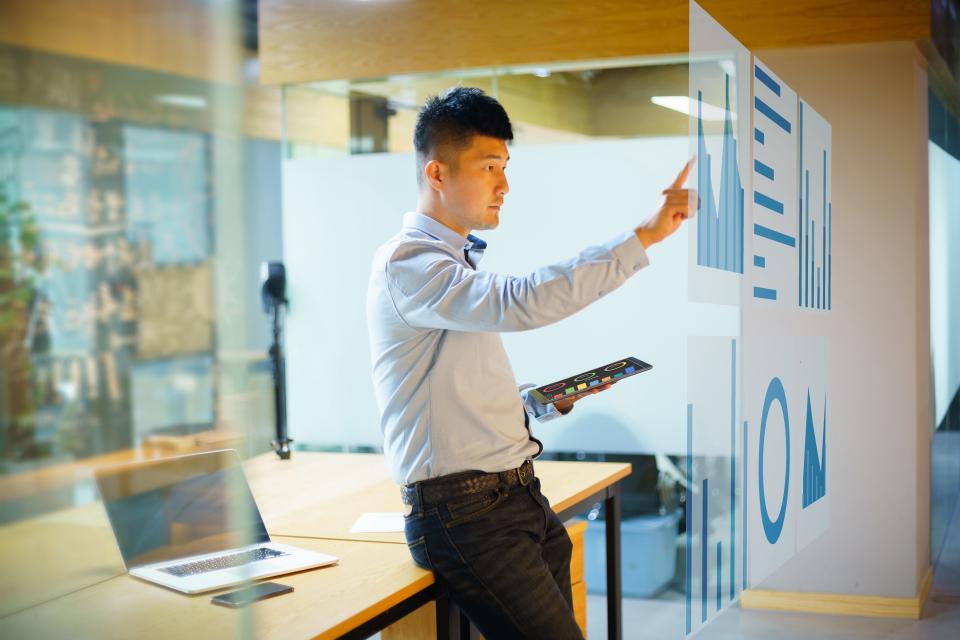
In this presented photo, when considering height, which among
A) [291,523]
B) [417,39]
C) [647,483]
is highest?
[417,39]

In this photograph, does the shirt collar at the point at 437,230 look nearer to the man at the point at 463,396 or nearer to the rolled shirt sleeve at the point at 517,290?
the man at the point at 463,396

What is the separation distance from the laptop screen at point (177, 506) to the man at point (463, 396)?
76cm

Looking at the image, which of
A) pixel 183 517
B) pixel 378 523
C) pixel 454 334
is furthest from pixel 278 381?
pixel 183 517

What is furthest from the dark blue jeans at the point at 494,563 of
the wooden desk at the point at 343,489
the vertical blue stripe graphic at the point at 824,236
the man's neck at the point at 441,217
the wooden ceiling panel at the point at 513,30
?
the wooden ceiling panel at the point at 513,30

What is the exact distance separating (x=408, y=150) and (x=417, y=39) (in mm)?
461

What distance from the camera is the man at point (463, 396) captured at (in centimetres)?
166

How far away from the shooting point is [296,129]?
456cm

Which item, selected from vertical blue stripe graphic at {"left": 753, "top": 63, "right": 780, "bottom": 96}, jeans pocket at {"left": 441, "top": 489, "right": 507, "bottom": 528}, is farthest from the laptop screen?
vertical blue stripe graphic at {"left": 753, "top": 63, "right": 780, "bottom": 96}

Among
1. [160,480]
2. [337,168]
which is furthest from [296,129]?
[160,480]

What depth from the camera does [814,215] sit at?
10.4 feet

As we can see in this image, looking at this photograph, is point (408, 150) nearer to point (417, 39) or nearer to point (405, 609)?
point (417, 39)

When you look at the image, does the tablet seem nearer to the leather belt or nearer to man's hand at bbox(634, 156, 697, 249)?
the leather belt

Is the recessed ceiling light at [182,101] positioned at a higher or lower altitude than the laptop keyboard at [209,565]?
higher

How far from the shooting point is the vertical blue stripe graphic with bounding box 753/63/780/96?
2.44 meters
